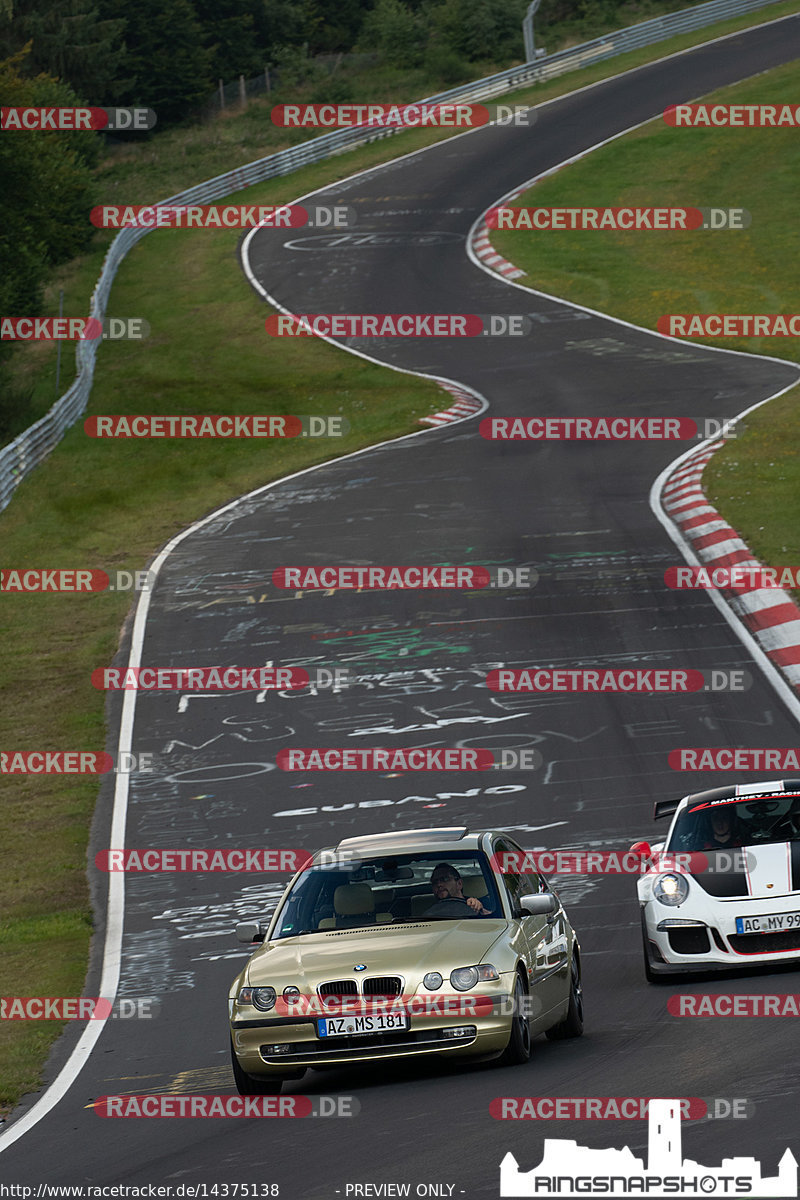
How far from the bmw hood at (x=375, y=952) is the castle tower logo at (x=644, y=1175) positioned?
216 cm

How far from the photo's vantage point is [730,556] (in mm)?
24375

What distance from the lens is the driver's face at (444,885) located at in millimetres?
10344

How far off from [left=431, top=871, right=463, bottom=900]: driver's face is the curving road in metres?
1.08

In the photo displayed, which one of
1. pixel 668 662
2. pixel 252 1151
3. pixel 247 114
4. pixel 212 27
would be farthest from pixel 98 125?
pixel 252 1151

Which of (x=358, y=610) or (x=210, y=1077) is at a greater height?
(x=210, y=1077)

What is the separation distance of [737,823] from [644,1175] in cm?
573

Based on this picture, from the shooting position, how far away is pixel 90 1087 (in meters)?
10.6

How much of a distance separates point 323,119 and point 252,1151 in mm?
67975

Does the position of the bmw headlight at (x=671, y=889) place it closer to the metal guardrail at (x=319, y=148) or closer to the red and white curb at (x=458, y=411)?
the red and white curb at (x=458, y=411)

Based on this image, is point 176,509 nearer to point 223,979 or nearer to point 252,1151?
point 223,979
